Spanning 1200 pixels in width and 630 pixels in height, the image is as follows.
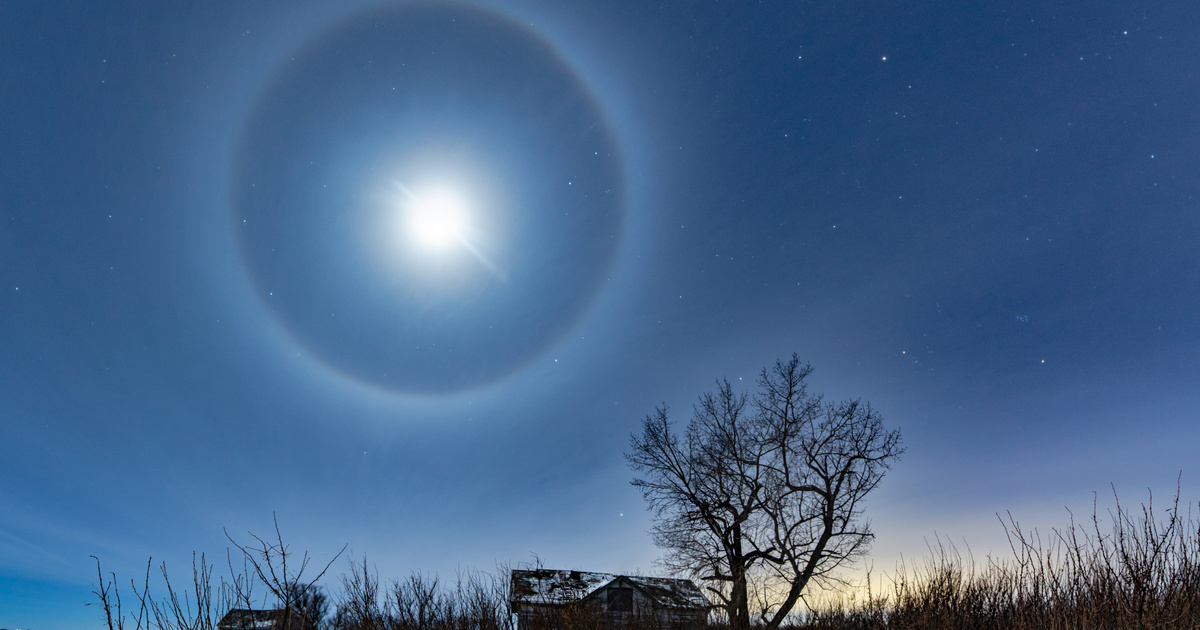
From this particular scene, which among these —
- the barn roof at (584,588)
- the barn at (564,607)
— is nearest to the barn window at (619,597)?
the barn roof at (584,588)

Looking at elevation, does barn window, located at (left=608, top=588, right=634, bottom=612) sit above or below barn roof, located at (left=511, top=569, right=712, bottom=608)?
below

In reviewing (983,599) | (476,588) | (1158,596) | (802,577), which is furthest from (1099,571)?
(802,577)

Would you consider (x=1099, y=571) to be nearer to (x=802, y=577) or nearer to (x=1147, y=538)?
(x=1147, y=538)

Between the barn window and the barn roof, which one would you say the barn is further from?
the barn window

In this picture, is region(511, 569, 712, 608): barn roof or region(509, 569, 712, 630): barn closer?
region(509, 569, 712, 630): barn

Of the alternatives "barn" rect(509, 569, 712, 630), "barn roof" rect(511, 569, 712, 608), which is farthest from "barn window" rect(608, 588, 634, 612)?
"barn" rect(509, 569, 712, 630)

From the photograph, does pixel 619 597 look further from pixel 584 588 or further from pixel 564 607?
pixel 564 607

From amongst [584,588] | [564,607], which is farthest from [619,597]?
[564,607]

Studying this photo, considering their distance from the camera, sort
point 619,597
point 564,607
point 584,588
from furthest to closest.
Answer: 1. point 619,597
2. point 584,588
3. point 564,607
